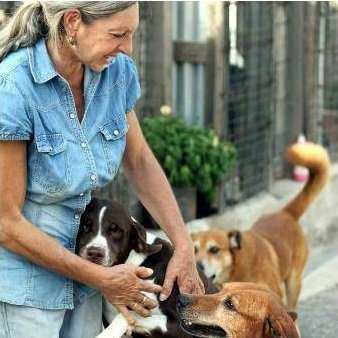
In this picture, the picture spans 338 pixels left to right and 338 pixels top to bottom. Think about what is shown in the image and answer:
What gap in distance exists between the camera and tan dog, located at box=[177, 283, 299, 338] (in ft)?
11.7

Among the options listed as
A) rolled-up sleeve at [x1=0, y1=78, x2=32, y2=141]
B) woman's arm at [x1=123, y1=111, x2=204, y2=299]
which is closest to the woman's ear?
rolled-up sleeve at [x1=0, y1=78, x2=32, y2=141]

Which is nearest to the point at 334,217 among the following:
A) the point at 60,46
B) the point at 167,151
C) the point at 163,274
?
the point at 167,151

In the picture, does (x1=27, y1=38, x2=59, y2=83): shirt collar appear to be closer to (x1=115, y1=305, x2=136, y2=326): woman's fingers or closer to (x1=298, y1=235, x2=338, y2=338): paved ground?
(x1=115, y1=305, x2=136, y2=326): woman's fingers

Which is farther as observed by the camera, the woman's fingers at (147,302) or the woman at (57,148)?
the woman's fingers at (147,302)

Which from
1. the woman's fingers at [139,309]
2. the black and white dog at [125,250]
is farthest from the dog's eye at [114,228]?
the woman's fingers at [139,309]

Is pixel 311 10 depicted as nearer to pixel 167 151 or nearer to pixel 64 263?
pixel 167 151

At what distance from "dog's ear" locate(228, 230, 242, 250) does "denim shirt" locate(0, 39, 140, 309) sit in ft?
9.43

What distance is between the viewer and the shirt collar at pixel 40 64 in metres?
2.94

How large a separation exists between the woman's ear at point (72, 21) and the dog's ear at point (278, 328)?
4.63 feet

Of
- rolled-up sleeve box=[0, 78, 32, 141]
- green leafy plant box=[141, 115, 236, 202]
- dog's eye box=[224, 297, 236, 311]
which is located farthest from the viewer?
green leafy plant box=[141, 115, 236, 202]

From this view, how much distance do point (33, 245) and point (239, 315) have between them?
1.17m

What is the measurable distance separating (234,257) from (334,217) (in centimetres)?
291

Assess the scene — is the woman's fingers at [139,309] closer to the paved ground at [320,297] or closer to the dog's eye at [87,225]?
the dog's eye at [87,225]

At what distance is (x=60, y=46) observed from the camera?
3000 millimetres
